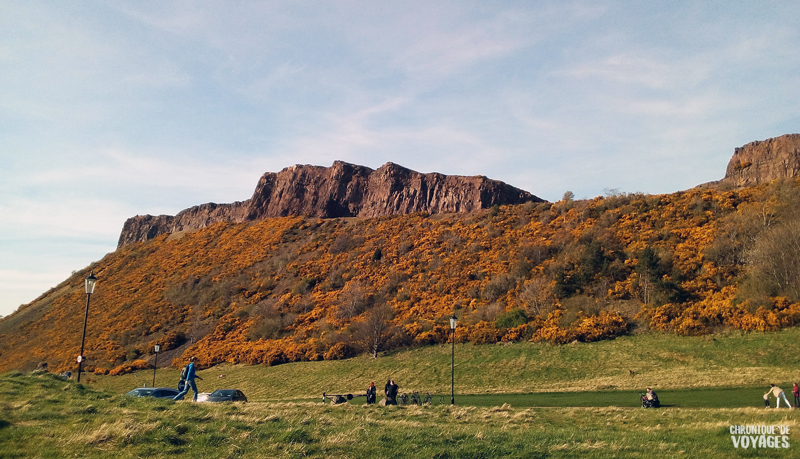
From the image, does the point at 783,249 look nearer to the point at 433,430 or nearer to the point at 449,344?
the point at 449,344

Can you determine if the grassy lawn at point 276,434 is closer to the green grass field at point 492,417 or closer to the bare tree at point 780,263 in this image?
the green grass field at point 492,417

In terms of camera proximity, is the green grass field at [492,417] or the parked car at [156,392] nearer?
the green grass field at [492,417]

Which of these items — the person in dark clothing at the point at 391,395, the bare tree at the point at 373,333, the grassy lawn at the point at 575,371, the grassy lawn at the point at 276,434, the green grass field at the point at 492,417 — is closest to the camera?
the grassy lawn at the point at 276,434

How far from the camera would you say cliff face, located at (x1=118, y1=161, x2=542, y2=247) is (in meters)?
88.5

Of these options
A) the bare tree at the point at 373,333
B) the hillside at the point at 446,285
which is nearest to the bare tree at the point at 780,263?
the hillside at the point at 446,285

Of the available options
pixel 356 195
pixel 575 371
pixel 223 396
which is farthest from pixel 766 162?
pixel 223 396

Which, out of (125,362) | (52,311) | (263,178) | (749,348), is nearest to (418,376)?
(749,348)

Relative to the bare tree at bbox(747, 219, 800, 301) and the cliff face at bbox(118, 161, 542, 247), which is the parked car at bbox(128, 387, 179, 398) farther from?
the cliff face at bbox(118, 161, 542, 247)

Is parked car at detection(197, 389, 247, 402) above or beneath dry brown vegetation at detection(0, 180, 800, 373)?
beneath

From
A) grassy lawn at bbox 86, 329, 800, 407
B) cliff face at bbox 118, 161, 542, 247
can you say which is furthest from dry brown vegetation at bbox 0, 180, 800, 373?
cliff face at bbox 118, 161, 542, 247

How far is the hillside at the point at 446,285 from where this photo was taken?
39.7m

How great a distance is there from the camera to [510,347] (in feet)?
132

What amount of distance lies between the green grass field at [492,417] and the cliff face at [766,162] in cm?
4207

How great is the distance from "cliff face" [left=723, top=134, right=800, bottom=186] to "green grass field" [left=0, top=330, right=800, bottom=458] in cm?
4207
